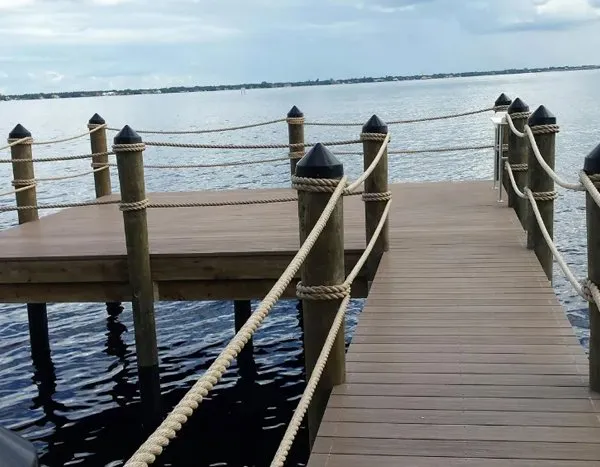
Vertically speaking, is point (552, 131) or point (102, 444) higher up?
point (552, 131)

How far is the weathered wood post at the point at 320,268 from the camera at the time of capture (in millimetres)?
3497

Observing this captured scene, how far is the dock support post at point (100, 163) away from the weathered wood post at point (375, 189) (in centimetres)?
509

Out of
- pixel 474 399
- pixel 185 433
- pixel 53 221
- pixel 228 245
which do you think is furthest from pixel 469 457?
pixel 53 221

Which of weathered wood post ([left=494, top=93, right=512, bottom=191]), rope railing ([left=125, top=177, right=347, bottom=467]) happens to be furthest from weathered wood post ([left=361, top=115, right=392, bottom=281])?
rope railing ([left=125, top=177, right=347, bottom=467])

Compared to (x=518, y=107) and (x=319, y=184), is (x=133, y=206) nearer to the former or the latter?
(x=319, y=184)

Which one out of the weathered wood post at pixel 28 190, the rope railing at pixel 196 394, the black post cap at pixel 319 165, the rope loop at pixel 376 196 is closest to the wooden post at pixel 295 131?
the weathered wood post at pixel 28 190

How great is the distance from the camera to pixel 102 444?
7746 mm

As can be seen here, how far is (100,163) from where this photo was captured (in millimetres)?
11117

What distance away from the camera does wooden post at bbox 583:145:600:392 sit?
356cm

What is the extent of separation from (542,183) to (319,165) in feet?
11.6

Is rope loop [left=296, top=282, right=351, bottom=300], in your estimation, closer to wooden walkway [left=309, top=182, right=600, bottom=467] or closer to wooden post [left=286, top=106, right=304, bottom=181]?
wooden walkway [left=309, top=182, right=600, bottom=467]

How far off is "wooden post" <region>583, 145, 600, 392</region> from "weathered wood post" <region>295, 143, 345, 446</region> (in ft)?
3.78

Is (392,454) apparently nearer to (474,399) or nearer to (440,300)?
(474,399)

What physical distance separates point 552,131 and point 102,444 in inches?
204
